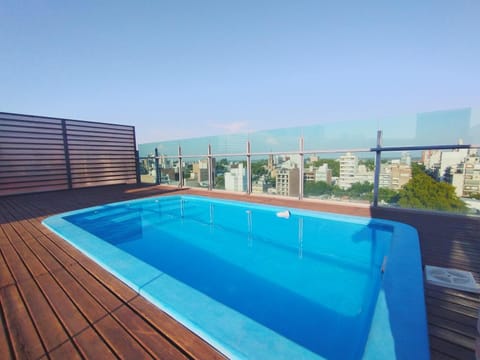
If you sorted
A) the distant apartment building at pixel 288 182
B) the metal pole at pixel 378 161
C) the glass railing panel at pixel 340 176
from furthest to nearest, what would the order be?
the distant apartment building at pixel 288 182 < the glass railing panel at pixel 340 176 < the metal pole at pixel 378 161

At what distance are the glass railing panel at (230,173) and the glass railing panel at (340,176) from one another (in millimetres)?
1859

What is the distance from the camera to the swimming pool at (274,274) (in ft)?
3.57

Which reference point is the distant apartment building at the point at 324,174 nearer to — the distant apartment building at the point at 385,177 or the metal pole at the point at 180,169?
the distant apartment building at the point at 385,177

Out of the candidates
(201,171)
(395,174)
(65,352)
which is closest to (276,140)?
(395,174)

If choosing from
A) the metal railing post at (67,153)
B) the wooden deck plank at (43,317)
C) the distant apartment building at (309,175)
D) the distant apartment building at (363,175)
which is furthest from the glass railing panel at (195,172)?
the wooden deck plank at (43,317)

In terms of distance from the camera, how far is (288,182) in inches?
208

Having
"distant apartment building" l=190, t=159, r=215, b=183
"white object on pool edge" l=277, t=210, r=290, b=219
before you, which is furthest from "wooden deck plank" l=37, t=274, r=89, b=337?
"distant apartment building" l=190, t=159, r=215, b=183

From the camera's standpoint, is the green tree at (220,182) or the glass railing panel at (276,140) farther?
the green tree at (220,182)

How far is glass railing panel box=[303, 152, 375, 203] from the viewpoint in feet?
14.1

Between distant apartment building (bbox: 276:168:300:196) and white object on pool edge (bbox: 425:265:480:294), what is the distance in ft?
11.4

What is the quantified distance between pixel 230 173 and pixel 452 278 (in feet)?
17.3

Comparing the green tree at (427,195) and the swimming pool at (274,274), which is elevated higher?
the green tree at (427,195)

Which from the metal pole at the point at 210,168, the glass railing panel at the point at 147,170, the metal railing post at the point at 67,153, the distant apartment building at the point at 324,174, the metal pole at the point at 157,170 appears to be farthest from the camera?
the glass railing panel at the point at 147,170

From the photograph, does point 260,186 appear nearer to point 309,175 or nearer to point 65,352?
point 309,175
